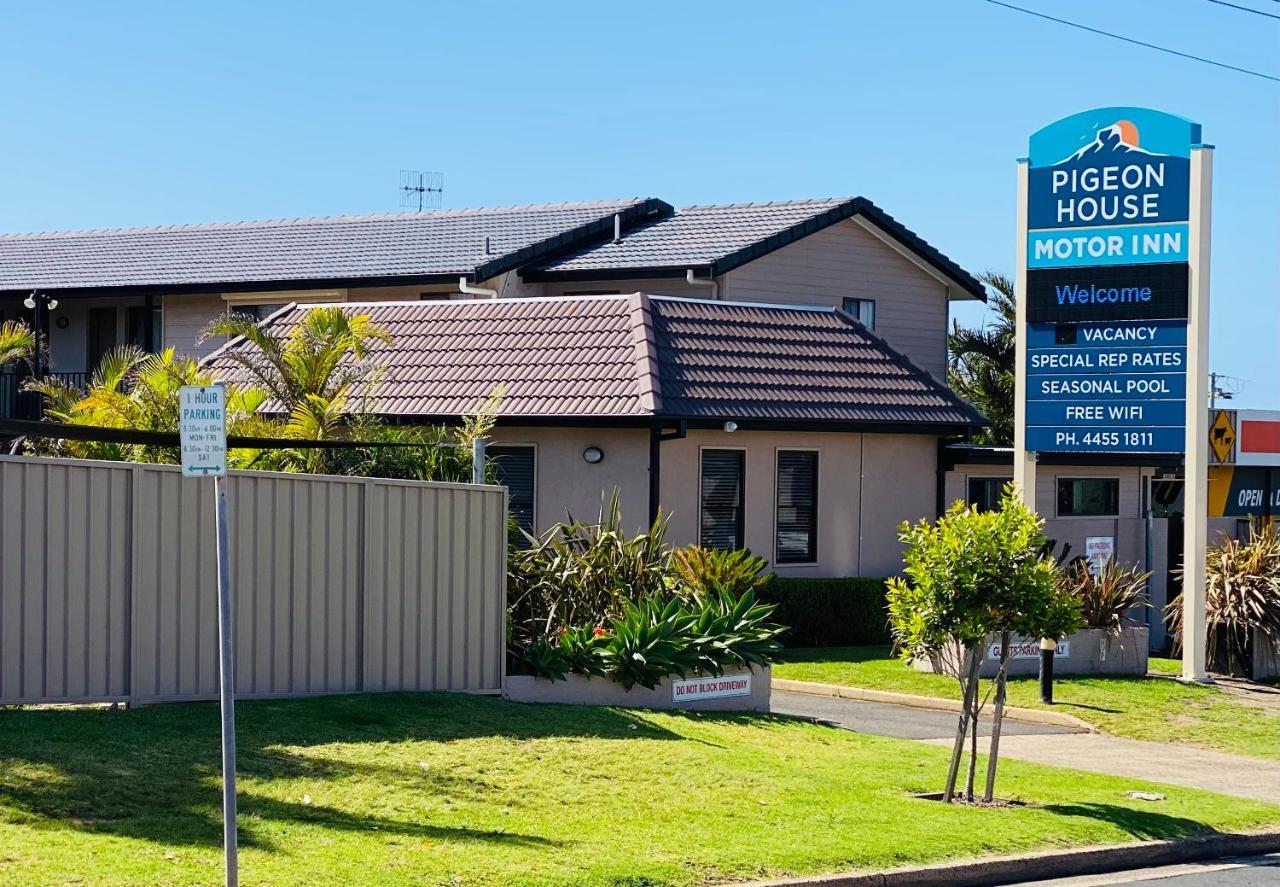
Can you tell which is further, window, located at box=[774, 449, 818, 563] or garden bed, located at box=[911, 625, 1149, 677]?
window, located at box=[774, 449, 818, 563]

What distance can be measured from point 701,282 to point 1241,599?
1202 cm

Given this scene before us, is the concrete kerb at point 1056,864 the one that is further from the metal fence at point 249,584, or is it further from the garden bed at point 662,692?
the metal fence at point 249,584

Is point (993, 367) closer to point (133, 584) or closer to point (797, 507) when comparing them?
point (797, 507)

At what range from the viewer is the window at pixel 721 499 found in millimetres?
25062

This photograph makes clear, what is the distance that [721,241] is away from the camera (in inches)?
1257

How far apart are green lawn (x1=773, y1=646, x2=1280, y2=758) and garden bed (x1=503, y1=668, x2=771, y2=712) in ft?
12.6

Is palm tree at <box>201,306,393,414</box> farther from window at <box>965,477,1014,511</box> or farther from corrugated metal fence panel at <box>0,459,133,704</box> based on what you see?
window at <box>965,477,1014,511</box>

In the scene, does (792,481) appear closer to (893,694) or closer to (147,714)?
(893,694)

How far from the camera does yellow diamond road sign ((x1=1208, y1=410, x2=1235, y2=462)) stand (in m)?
30.3

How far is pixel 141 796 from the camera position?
10359mm

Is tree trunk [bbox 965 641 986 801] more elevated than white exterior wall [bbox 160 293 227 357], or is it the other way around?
white exterior wall [bbox 160 293 227 357]

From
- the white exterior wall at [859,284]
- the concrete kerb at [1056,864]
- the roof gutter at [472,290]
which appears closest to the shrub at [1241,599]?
the concrete kerb at [1056,864]

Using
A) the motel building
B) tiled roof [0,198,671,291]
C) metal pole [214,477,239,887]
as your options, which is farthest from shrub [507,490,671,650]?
tiled roof [0,198,671,291]

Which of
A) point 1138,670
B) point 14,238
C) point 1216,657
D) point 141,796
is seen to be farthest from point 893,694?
point 14,238
